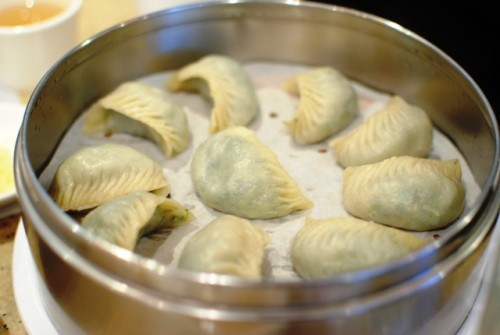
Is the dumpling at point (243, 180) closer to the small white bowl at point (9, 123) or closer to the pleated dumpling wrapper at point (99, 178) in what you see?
the pleated dumpling wrapper at point (99, 178)

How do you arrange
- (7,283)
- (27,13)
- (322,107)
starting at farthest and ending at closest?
(27,13) → (322,107) → (7,283)

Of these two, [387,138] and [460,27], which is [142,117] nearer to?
[387,138]

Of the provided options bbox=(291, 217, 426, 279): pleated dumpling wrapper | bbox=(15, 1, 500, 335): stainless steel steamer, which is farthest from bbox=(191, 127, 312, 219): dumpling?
bbox=(15, 1, 500, 335): stainless steel steamer

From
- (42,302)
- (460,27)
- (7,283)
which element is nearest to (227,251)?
(42,302)

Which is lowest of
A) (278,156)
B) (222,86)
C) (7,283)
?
(7,283)

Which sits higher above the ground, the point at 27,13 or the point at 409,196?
the point at 27,13
